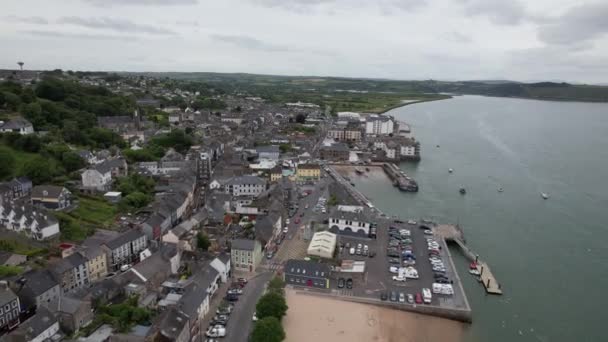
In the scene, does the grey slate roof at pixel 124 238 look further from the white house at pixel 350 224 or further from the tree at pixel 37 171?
the tree at pixel 37 171

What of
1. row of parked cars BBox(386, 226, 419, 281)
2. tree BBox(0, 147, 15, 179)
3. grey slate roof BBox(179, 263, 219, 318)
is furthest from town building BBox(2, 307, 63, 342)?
tree BBox(0, 147, 15, 179)

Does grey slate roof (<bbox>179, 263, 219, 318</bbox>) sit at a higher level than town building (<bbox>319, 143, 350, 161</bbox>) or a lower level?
lower

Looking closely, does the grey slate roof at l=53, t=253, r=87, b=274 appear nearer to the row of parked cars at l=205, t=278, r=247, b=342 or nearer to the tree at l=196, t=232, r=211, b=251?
the tree at l=196, t=232, r=211, b=251

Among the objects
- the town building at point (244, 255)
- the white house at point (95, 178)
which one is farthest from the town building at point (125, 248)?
the white house at point (95, 178)

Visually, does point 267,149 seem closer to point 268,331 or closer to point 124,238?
point 124,238

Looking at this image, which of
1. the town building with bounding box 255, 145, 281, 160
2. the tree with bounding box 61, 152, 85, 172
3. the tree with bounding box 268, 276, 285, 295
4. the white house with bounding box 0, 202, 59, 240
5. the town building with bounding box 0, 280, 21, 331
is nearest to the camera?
the town building with bounding box 0, 280, 21, 331
